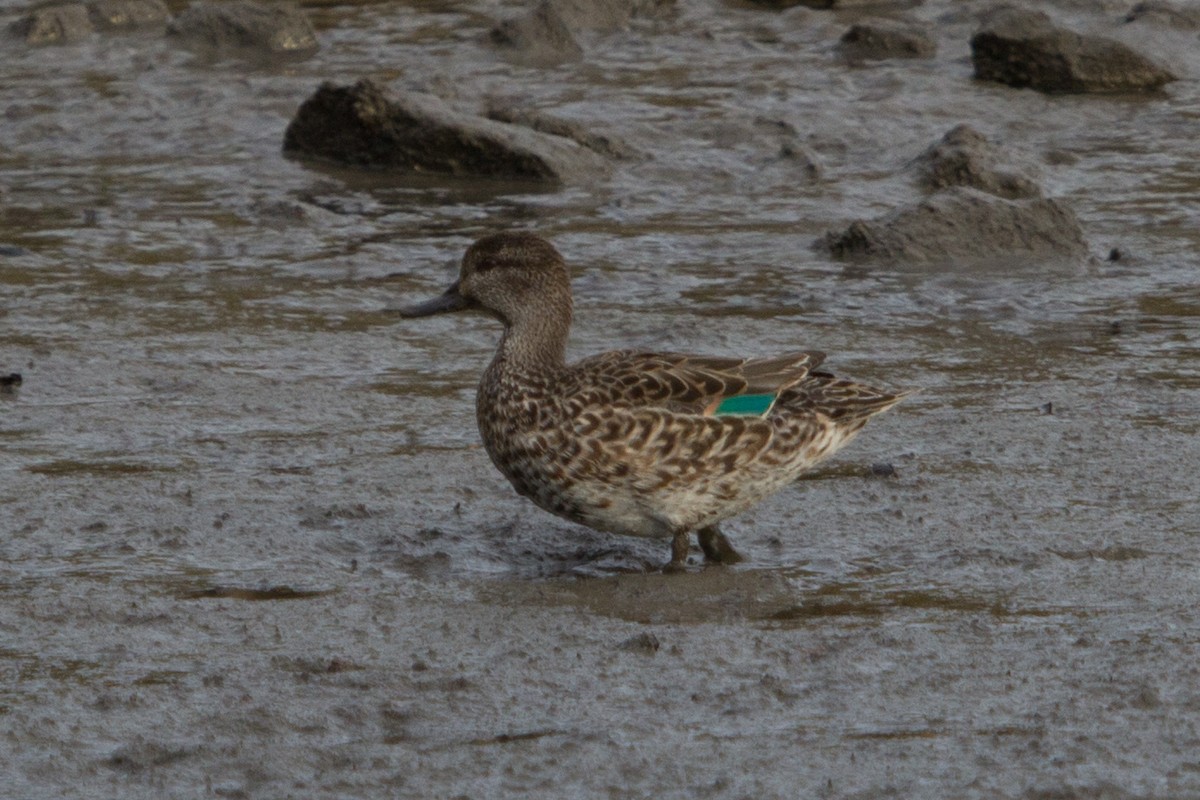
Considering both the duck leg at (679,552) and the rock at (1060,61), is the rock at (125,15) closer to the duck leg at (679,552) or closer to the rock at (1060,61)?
the rock at (1060,61)

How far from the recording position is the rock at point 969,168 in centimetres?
1155

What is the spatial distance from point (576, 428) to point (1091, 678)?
5.97ft

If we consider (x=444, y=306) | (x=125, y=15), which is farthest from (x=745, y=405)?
(x=125, y=15)

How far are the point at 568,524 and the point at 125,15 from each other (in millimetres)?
11315

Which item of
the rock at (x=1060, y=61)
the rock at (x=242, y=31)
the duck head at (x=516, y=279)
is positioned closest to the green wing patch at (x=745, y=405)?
the duck head at (x=516, y=279)

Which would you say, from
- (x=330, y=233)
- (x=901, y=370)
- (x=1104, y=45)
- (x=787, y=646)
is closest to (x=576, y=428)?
(x=787, y=646)

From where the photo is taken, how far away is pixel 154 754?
4.81 m

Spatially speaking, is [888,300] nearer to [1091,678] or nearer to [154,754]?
[1091,678]

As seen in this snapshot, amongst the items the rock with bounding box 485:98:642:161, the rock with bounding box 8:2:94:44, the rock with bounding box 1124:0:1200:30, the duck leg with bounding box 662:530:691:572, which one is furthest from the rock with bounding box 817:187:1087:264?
the rock with bounding box 8:2:94:44

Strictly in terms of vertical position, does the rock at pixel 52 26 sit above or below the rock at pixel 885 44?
above

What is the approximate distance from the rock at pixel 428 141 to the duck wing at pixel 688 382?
5.91 metres

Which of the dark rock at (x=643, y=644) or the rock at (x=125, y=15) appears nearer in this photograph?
the dark rock at (x=643, y=644)

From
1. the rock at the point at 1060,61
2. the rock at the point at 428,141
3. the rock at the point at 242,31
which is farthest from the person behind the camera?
the rock at the point at 242,31

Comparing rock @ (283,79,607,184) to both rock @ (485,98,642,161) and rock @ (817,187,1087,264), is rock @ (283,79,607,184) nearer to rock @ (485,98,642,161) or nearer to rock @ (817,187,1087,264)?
rock @ (485,98,642,161)
